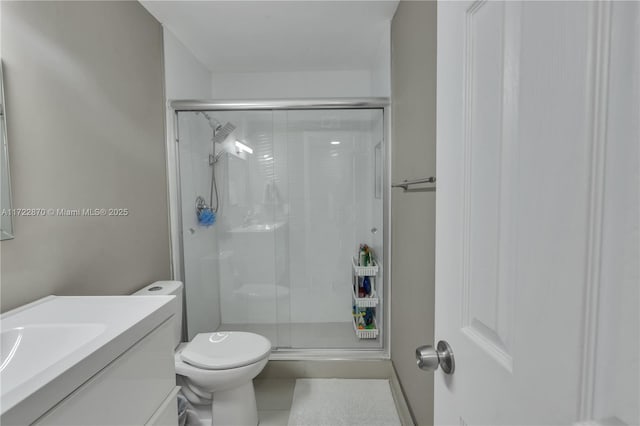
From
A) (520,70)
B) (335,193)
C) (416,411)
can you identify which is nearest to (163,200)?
(335,193)

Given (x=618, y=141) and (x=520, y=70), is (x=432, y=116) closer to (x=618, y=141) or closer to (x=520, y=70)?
(x=520, y=70)

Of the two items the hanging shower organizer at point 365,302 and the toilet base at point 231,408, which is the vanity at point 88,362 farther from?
the hanging shower organizer at point 365,302

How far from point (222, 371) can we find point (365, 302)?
118 cm

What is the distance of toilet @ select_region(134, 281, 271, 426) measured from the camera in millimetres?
1605

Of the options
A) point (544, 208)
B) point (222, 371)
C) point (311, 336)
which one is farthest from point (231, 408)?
point (544, 208)

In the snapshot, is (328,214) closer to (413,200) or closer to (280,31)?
(413,200)

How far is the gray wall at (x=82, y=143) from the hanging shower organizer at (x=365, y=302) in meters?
1.42

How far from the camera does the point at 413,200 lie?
5.19ft

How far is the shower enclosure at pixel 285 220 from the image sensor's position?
2.36 m

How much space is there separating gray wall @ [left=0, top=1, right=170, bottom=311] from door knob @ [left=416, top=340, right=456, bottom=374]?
4.38ft

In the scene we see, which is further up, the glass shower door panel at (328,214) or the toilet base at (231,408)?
the glass shower door panel at (328,214)

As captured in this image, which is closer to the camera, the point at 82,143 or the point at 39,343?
the point at 39,343

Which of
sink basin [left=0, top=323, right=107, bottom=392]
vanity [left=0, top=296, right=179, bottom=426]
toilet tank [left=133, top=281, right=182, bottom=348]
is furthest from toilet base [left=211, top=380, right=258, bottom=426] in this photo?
sink basin [left=0, top=323, right=107, bottom=392]

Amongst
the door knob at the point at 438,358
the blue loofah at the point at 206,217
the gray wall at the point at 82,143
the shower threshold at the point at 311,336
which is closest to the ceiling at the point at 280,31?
the gray wall at the point at 82,143
